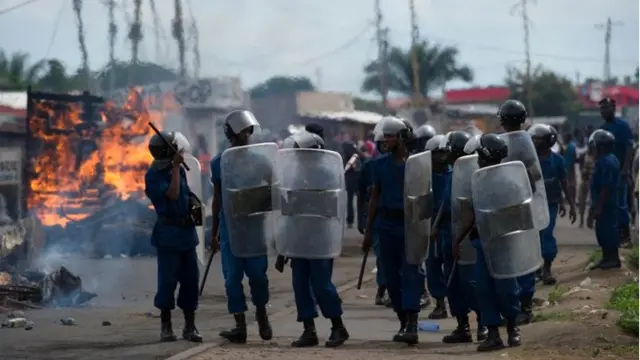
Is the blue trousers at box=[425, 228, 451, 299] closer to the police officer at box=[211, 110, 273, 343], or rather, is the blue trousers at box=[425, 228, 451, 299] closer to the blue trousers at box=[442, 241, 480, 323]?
the blue trousers at box=[442, 241, 480, 323]

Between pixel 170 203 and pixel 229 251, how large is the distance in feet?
1.90

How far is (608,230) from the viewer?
1572 cm

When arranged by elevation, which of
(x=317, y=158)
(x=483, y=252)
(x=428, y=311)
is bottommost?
(x=428, y=311)

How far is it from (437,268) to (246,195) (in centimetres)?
193

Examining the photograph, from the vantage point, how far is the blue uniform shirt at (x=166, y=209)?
1066 cm

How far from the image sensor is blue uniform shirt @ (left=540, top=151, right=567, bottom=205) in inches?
561

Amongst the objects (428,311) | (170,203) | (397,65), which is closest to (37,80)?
(428,311)

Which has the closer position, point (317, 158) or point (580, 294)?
point (317, 158)

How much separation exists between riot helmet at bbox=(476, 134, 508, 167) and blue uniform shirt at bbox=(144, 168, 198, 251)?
7.48 ft

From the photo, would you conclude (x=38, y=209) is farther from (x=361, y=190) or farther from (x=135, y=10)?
(x=361, y=190)

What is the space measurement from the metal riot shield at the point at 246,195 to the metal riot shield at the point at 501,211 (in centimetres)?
163

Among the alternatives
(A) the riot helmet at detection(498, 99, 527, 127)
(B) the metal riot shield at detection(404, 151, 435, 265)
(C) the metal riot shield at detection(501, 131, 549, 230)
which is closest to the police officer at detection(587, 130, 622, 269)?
(A) the riot helmet at detection(498, 99, 527, 127)

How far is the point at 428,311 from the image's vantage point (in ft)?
44.6

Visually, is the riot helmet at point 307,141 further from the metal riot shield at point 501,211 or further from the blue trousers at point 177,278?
the metal riot shield at point 501,211
